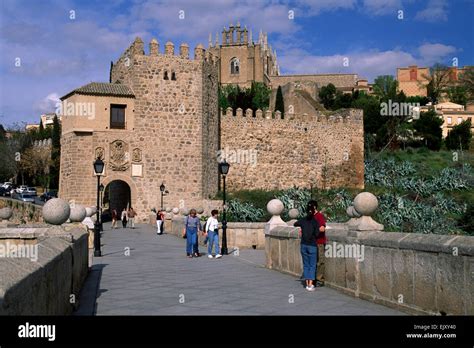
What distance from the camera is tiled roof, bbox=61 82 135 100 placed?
86.7ft

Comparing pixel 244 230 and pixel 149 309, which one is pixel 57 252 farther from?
pixel 244 230

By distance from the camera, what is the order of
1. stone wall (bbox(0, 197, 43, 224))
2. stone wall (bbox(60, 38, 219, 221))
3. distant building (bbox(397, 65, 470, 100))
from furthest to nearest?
distant building (bbox(397, 65, 470, 100)), stone wall (bbox(0, 197, 43, 224)), stone wall (bbox(60, 38, 219, 221))

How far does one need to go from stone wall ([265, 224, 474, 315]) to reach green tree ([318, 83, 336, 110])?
5475 cm

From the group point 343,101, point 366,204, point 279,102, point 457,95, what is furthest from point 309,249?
point 457,95

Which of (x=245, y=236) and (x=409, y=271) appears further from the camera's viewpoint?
(x=245, y=236)

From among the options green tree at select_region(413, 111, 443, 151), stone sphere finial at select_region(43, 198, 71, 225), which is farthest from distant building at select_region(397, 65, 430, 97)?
stone sphere finial at select_region(43, 198, 71, 225)

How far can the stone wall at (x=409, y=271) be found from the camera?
17.2ft

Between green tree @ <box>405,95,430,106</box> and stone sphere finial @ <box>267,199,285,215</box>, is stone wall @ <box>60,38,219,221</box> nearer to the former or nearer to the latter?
stone sphere finial @ <box>267,199,285,215</box>

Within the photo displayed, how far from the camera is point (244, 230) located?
17.2 metres

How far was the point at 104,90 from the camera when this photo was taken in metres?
26.9

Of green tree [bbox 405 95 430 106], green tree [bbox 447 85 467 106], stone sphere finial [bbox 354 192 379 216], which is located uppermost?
green tree [bbox 447 85 467 106]

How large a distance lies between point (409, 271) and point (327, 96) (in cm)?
5846

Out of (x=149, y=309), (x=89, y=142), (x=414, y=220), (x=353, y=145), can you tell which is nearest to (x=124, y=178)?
(x=89, y=142)

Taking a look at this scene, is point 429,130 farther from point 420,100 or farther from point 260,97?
→ point 420,100
